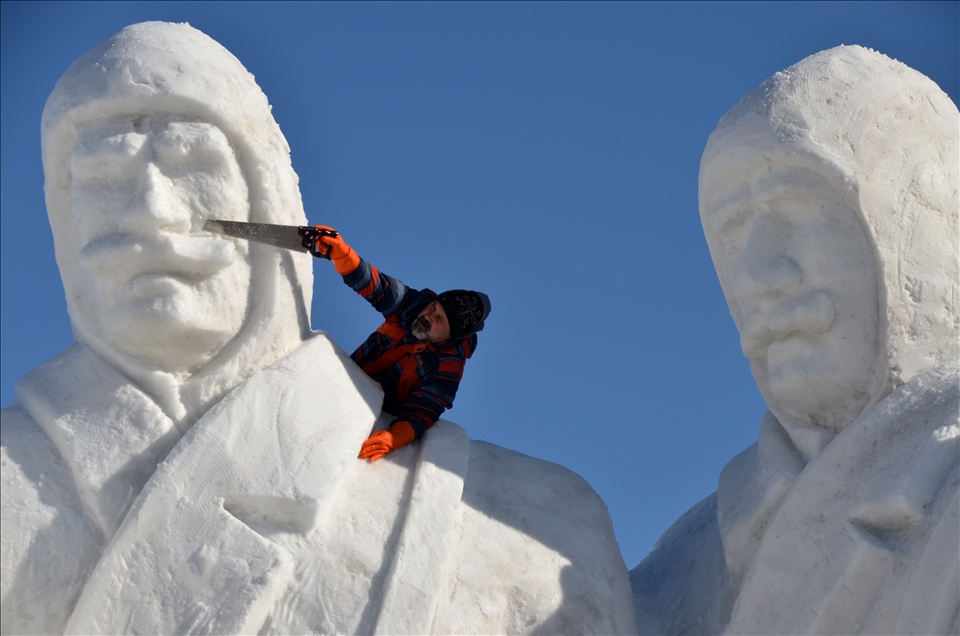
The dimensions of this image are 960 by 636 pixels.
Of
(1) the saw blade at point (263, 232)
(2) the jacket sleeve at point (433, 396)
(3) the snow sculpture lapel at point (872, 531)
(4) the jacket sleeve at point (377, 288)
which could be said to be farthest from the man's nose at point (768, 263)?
(1) the saw blade at point (263, 232)

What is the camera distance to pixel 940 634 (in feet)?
14.6

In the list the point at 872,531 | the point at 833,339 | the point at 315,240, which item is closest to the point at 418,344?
the point at 315,240

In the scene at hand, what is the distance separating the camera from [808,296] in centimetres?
568

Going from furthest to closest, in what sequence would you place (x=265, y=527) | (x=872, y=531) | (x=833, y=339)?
1. (x=833, y=339)
2. (x=265, y=527)
3. (x=872, y=531)

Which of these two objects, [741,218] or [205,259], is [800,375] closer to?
[741,218]

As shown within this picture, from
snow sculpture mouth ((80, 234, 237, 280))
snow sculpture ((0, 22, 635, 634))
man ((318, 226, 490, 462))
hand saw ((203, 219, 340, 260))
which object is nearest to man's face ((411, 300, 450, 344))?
man ((318, 226, 490, 462))

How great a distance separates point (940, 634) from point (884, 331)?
4.88ft

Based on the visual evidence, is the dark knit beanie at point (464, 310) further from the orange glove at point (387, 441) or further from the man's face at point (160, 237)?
the man's face at point (160, 237)

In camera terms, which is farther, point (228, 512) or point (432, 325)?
point (432, 325)

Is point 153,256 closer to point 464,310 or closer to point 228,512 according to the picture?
point 228,512

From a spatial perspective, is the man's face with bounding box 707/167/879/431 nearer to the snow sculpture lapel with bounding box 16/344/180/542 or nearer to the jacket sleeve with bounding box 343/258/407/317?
the jacket sleeve with bounding box 343/258/407/317

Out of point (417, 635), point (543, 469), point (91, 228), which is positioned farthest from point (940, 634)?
point (91, 228)

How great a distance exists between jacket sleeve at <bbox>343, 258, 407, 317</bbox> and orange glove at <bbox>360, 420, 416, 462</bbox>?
0.61 meters

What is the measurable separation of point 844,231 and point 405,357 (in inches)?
85.2
